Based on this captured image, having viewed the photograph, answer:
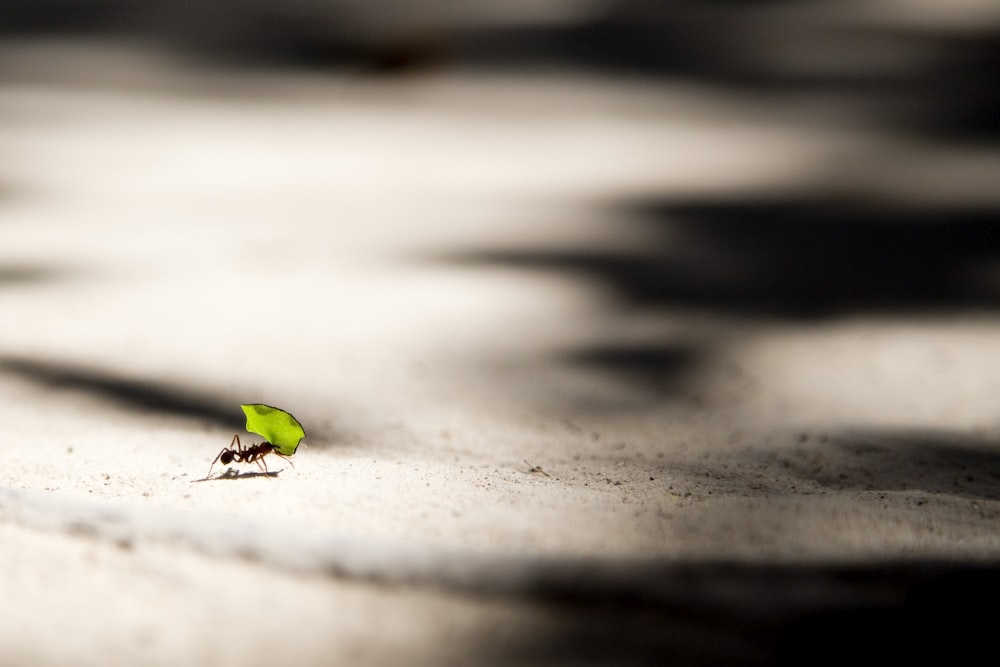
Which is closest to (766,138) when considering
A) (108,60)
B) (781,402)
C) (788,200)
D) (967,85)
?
(788,200)

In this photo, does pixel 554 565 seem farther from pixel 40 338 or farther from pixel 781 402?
pixel 40 338

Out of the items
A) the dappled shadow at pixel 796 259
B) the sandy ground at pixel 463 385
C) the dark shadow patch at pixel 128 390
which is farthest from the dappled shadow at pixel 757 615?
the dappled shadow at pixel 796 259

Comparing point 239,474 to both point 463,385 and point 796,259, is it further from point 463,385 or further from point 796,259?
point 796,259

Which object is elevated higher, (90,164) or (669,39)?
(669,39)

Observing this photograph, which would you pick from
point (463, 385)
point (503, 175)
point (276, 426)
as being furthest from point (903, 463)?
point (503, 175)

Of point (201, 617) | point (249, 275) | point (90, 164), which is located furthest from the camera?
point (90, 164)

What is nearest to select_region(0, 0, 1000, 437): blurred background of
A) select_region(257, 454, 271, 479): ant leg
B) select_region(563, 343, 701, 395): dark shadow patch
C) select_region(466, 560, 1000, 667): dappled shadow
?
select_region(563, 343, 701, 395): dark shadow patch

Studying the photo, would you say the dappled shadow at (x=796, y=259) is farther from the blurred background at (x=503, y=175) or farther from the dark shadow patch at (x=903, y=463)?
the dark shadow patch at (x=903, y=463)
